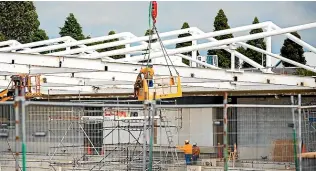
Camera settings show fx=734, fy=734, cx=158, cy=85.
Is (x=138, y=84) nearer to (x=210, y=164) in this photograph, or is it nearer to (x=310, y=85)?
(x=210, y=164)

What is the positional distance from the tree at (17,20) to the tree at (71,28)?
21.4ft

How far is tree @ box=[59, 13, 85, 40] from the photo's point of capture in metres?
75.2

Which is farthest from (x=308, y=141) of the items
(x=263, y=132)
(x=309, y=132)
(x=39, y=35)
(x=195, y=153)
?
(x=39, y=35)

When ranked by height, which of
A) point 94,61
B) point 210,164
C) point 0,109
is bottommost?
point 210,164

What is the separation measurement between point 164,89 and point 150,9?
3652 mm

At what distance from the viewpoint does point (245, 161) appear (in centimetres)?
1698

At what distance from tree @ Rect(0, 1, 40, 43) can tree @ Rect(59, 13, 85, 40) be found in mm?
6533

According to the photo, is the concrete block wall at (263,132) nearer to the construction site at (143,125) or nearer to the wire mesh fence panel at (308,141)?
the construction site at (143,125)

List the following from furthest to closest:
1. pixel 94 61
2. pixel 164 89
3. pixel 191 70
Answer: pixel 191 70 → pixel 94 61 → pixel 164 89

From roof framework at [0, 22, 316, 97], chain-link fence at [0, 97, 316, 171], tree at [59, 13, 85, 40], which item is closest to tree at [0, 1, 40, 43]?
tree at [59, 13, 85, 40]

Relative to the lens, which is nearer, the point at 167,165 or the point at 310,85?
the point at 167,165

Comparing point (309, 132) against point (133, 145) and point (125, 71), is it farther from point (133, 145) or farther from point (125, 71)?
point (125, 71)

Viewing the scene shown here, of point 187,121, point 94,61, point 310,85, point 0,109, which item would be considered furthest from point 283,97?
point 0,109

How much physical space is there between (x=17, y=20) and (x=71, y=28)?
26.7ft
